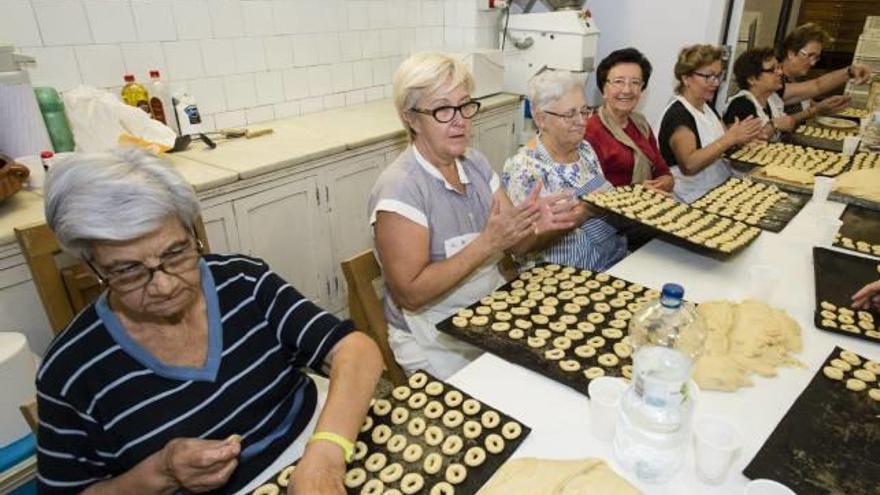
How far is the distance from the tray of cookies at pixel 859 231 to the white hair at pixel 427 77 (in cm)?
151

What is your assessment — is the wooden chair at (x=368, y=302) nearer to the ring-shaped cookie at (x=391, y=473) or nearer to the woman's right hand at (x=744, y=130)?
the ring-shaped cookie at (x=391, y=473)

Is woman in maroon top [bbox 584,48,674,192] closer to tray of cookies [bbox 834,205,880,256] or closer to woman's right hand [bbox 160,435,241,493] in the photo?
tray of cookies [bbox 834,205,880,256]

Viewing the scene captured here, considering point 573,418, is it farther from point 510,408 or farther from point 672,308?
point 672,308

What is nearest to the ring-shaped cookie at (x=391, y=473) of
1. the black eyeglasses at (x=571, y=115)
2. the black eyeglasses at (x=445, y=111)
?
the black eyeglasses at (x=445, y=111)

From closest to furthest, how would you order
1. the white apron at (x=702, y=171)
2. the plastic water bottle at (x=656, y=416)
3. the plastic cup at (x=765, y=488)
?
the plastic cup at (x=765, y=488) → the plastic water bottle at (x=656, y=416) → the white apron at (x=702, y=171)

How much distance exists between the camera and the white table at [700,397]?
1.04 m

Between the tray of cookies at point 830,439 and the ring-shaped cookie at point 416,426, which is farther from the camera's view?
the ring-shaped cookie at point 416,426

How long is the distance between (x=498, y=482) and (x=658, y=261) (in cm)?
120

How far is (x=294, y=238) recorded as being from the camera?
2.72m

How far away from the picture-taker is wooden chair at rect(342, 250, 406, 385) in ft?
5.43

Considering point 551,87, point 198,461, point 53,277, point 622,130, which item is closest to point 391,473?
point 198,461

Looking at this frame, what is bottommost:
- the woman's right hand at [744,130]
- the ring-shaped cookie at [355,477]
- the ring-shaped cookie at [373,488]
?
the ring-shaped cookie at [355,477]

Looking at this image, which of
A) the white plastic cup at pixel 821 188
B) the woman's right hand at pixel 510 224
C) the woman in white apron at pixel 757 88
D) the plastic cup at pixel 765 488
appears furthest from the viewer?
the woman in white apron at pixel 757 88

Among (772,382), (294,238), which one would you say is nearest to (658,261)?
(772,382)
